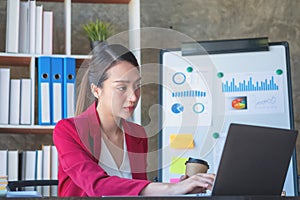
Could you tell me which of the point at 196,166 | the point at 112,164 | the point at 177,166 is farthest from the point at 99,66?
the point at 177,166

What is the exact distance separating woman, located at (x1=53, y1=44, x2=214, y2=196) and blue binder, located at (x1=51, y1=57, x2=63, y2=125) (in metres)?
1.24

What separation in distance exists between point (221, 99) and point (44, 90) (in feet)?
3.35

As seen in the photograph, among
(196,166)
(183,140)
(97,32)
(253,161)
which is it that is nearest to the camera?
(253,161)

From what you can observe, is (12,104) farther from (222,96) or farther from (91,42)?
(222,96)

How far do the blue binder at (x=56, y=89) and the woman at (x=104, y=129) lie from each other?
4.08ft

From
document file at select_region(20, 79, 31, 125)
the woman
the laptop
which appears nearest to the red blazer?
the woman

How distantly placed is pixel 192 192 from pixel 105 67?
0.68m

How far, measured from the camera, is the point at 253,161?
1639 mm

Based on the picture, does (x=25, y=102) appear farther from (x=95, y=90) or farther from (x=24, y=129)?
(x=95, y=90)

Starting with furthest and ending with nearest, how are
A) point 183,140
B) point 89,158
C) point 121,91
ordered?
point 183,140 < point 121,91 < point 89,158

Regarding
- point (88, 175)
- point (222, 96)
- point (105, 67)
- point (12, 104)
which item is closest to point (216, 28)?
point (222, 96)

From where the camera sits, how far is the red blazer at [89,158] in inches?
70.2

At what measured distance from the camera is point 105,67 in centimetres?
219

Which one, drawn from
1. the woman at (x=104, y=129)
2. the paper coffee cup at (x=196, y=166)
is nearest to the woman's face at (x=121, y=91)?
the woman at (x=104, y=129)
